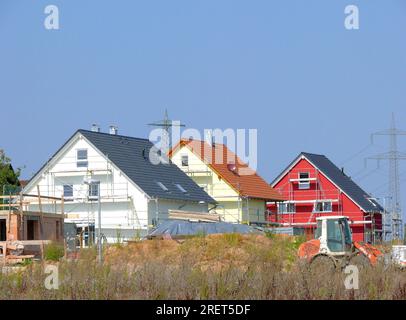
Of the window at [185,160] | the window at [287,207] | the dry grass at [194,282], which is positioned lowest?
the window at [287,207]

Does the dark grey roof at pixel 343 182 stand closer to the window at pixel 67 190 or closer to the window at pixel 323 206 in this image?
the window at pixel 323 206

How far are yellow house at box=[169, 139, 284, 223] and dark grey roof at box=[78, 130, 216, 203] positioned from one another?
3.96 metres

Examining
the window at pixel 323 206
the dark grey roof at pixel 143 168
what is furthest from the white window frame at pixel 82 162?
the window at pixel 323 206

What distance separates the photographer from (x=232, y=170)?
68.8 meters

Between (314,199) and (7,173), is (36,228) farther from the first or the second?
(314,199)

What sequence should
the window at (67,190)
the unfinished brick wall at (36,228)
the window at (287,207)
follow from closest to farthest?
the unfinished brick wall at (36,228), the window at (67,190), the window at (287,207)

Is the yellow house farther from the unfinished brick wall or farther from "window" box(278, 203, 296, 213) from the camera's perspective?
the unfinished brick wall

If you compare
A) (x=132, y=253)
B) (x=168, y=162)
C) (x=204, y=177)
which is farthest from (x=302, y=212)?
(x=132, y=253)

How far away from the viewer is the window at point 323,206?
72.9 m

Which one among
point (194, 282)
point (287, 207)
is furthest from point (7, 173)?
point (194, 282)

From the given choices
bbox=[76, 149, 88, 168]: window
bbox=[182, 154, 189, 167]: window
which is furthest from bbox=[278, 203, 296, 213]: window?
bbox=[76, 149, 88, 168]: window

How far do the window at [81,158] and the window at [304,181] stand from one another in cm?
2112

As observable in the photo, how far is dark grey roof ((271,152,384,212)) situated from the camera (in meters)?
73.2

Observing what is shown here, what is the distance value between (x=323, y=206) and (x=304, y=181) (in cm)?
225
